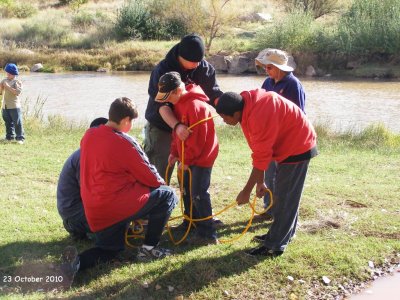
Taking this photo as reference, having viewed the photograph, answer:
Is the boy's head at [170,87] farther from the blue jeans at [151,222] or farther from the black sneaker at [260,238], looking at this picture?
the black sneaker at [260,238]

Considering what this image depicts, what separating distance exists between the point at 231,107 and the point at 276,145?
540 mm

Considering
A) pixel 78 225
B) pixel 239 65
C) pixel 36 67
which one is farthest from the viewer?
pixel 36 67

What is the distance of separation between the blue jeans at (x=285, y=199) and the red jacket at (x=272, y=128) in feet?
0.43

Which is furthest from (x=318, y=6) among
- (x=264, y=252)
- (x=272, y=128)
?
(x=272, y=128)

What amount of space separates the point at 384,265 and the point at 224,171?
3.45m

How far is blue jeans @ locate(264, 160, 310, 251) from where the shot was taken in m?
4.32

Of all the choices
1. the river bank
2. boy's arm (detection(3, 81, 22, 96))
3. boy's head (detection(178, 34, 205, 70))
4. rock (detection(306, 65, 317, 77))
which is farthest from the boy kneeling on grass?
rock (detection(306, 65, 317, 77))

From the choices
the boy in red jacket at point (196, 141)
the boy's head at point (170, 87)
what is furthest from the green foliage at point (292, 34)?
the boy's head at point (170, 87)

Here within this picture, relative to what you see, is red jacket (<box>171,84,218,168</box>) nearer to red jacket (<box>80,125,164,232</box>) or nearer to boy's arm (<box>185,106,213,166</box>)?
boy's arm (<box>185,106,213,166</box>)

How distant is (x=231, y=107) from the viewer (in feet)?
13.1

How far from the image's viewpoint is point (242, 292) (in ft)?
13.2

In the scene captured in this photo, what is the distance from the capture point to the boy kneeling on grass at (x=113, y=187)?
13.4ft

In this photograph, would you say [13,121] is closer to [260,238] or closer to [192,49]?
[192,49]

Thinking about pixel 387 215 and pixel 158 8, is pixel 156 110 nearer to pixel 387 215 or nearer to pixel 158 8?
pixel 387 215
